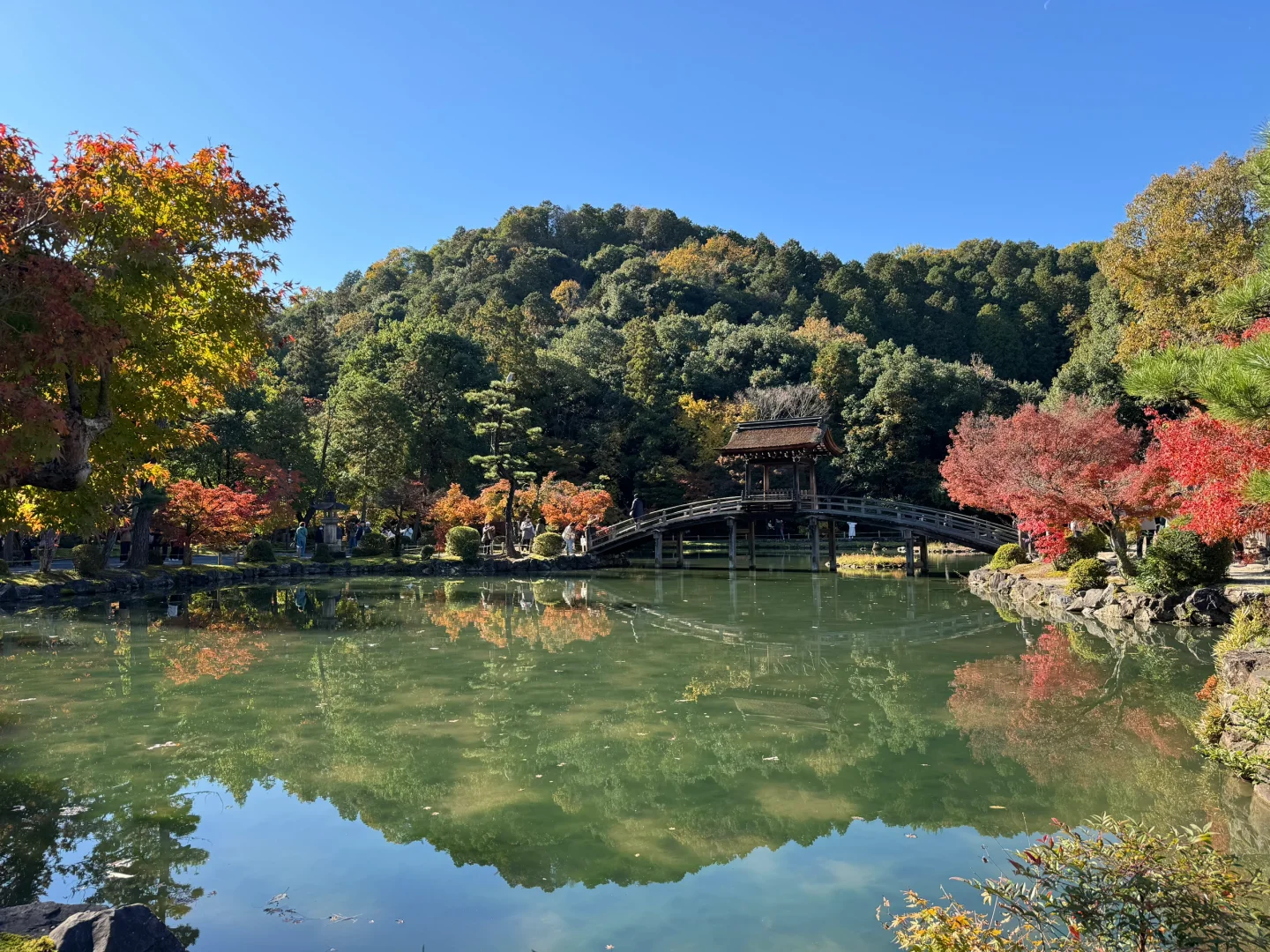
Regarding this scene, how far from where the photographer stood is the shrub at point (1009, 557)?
70.4 ft

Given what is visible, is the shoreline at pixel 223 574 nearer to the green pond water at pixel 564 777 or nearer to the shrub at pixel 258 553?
the shrub at pixel 258 553

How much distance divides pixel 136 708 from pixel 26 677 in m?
2.43

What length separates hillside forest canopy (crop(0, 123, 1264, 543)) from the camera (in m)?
7.24

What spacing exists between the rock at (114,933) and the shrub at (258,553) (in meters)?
23.6

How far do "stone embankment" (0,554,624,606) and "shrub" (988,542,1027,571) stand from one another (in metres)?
13.0

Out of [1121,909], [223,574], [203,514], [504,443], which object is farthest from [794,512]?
[1121,909]

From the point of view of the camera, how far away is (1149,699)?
841 centimetres

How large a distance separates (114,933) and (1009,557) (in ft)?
72.8

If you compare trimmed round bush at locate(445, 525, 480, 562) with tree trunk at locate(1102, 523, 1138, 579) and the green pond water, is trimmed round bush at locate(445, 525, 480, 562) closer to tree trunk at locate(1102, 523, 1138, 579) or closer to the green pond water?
the green pond water

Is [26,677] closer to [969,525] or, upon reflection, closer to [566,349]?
[969,525]

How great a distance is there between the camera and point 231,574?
22.5 metres

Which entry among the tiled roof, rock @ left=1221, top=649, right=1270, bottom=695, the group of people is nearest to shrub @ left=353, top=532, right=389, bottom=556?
the group of people

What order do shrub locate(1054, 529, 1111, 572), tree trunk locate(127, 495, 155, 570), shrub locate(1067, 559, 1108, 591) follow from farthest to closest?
1. tree trunk locate(127, 495, 155, 570)
2. shrub locate(1054, 529, 1111, 572)
3. shrub locate(1067, 559, 1108, 591)

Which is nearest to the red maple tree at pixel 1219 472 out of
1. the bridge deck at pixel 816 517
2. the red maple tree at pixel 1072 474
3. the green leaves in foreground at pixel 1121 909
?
the red maple tree at pixel 1072 474
